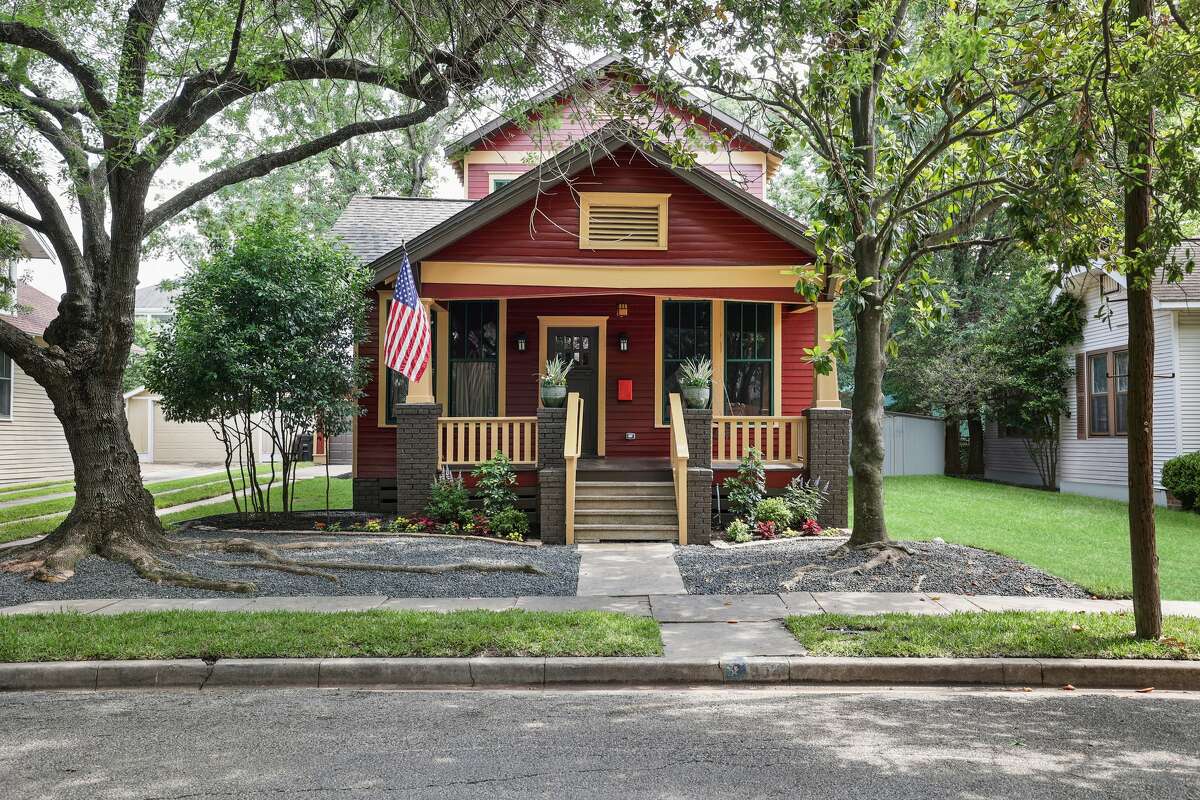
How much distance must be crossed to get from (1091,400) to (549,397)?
13.1 meters

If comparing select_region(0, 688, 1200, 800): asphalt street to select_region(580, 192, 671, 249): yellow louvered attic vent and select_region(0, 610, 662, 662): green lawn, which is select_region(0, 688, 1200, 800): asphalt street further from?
select_region(580, 192, 671, 249): yellow louvered attic vent

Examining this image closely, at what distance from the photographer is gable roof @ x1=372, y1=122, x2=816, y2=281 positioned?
12.0m

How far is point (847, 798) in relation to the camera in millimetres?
3719

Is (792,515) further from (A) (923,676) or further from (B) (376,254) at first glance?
(B) (376,254)

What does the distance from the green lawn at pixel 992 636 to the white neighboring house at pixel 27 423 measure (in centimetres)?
1996

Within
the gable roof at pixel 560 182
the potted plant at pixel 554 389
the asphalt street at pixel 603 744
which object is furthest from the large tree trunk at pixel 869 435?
the potted plant at pixel 554 389

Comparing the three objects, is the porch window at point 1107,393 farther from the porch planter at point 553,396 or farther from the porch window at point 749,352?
the porch planter at point 553,396

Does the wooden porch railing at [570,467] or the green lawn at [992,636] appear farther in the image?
the wooden porch railing at [570,467]

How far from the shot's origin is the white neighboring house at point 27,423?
67.2ft

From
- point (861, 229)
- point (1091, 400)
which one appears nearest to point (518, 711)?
point (861, 229)

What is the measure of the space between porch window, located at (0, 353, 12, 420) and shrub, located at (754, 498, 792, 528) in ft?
60.7

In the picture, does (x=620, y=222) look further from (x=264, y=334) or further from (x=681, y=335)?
(x=264, y=334)

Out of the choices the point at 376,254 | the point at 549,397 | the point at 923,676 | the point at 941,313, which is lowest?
the point at 923,676

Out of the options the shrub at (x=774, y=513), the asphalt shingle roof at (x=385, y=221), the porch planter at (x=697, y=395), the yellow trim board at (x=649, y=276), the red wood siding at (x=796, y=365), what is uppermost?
the asphalt shingle roof at (x=385, y=221)
